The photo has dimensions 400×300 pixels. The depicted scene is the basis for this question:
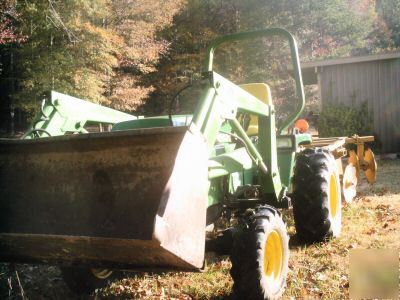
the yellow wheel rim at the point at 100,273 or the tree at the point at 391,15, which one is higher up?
the tree at the point at 391,15

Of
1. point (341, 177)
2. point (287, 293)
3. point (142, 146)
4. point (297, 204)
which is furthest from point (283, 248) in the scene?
point (341, 177)

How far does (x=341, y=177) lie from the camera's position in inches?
268

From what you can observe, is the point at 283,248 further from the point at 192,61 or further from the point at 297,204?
the point at 192,61

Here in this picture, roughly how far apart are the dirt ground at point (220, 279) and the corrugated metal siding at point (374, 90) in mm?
9260

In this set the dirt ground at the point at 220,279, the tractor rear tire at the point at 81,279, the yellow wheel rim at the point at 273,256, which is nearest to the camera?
the yellow wheel rim at the point at 273,256

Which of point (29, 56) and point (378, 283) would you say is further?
point (29, 56)

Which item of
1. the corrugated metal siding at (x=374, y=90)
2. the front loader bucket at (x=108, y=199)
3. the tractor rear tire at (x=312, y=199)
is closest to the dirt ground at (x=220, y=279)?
the tractor rear tire at (x=312, y=199)

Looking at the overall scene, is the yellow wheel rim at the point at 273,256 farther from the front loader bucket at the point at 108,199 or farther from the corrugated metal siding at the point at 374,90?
the corrugated metal siding at the point at 374,90

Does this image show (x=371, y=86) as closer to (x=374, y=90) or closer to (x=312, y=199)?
(x=374, y=90)

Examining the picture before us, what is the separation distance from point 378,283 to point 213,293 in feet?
4.31

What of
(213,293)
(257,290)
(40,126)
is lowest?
(213,293)

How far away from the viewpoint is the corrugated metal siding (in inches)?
543

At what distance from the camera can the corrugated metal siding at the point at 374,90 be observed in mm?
13781

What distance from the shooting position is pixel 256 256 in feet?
9.53
